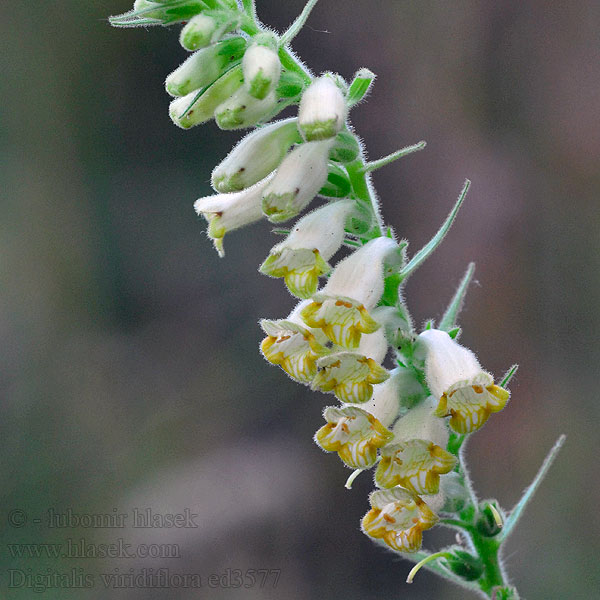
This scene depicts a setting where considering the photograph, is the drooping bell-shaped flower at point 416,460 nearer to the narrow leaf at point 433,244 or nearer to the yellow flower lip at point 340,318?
the yellow flower lip at point 340,318

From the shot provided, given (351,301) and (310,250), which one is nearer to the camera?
(351,301)

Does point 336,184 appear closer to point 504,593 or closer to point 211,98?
point 211,98

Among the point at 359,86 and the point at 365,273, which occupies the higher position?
the point at 359,86

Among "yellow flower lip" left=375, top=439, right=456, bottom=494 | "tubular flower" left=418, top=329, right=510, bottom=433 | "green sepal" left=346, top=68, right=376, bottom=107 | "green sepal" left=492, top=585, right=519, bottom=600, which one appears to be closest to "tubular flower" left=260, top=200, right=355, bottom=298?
"green sepal" left=346, top=68, right=376, bottom=107

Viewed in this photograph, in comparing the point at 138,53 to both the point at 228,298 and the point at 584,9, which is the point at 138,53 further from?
the point at 584,9

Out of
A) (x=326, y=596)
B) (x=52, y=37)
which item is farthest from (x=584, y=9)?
(x=326, y=596)

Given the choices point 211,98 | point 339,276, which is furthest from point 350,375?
point 211,98
